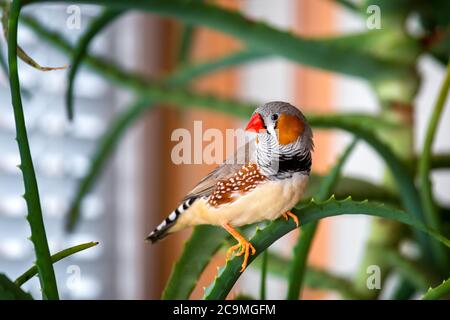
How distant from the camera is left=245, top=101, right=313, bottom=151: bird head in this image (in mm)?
178

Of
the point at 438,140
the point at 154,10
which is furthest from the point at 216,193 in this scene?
the point at 438,140

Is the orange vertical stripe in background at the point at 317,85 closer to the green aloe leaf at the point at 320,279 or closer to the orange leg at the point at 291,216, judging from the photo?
the green aloe leaf at the point at 320,279

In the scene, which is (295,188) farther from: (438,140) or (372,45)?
(438,140)

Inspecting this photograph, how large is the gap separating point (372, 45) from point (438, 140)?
0.25m

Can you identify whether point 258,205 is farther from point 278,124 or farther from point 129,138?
point 129,138

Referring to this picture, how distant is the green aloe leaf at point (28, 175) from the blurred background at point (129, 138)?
121mm

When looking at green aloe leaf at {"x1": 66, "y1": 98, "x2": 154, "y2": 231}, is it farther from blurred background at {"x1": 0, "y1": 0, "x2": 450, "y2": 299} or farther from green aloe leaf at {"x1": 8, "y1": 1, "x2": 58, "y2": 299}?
green aloe leaf at {"x1": 8, "y1": 1, "x2": 58, "y2": 299}

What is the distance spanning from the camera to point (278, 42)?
0.99 ft

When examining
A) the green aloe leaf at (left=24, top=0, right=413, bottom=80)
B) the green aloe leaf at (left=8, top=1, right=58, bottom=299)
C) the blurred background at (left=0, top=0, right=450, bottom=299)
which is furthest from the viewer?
the blurred background at (left=0, top=0, right=450, bottom=299)

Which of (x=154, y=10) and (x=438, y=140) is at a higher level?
(x=154, y=10)

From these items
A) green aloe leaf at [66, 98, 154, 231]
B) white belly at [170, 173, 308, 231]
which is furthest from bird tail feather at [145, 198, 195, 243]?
green aloe leaf at [66, 98, 154, 231]

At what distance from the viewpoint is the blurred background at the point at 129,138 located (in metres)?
0.39

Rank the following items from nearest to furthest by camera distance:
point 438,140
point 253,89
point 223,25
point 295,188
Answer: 1. point 295,188
2. point 223,25
3. point 253,89
4. point 438,140
